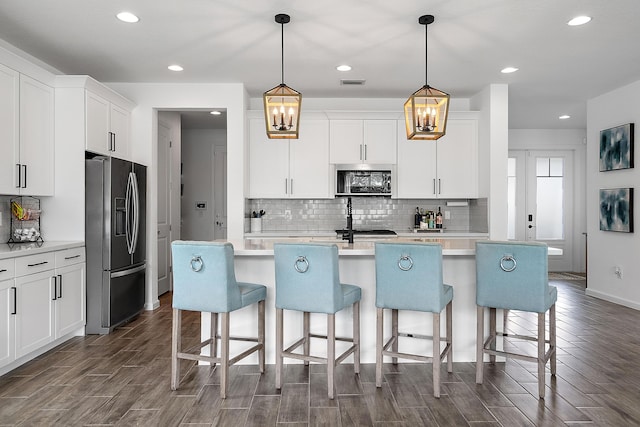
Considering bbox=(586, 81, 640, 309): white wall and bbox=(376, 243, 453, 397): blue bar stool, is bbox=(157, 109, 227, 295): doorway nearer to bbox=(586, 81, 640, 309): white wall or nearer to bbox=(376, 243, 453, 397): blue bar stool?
bbox=(376, 243, 453, 397): blue bar stool

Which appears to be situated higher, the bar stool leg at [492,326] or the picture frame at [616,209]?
the picture frame at [616,209]

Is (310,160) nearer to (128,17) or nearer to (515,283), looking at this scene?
(128,17)

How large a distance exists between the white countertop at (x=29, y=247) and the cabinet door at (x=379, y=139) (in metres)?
3.48

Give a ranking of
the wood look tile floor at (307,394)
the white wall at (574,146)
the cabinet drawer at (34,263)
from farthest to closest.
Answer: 1. the white wall at (574,146)
2. the cabinet drawer at (34,263)
3. the wood look tile floor at (307,394)

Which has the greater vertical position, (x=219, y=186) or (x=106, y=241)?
(x=219, y=186)

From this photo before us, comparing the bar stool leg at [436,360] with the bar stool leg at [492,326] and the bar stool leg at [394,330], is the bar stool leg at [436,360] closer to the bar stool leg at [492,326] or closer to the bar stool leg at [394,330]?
the bar stool leg at [394,330]

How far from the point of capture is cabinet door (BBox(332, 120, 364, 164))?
5.72 m

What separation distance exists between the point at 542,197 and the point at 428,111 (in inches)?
245

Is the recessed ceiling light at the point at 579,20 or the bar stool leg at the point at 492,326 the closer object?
the bar stool leg at the point at 492,326

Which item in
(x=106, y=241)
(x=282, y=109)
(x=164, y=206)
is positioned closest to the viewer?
(x=282, y=109)

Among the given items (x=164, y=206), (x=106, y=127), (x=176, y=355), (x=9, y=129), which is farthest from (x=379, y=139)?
(x=9, y=129)

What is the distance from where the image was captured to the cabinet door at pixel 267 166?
18.6ft

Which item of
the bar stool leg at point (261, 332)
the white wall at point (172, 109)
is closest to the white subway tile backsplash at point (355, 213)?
the white wall at point (172, 109)

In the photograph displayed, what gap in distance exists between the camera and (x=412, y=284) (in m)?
2.84
